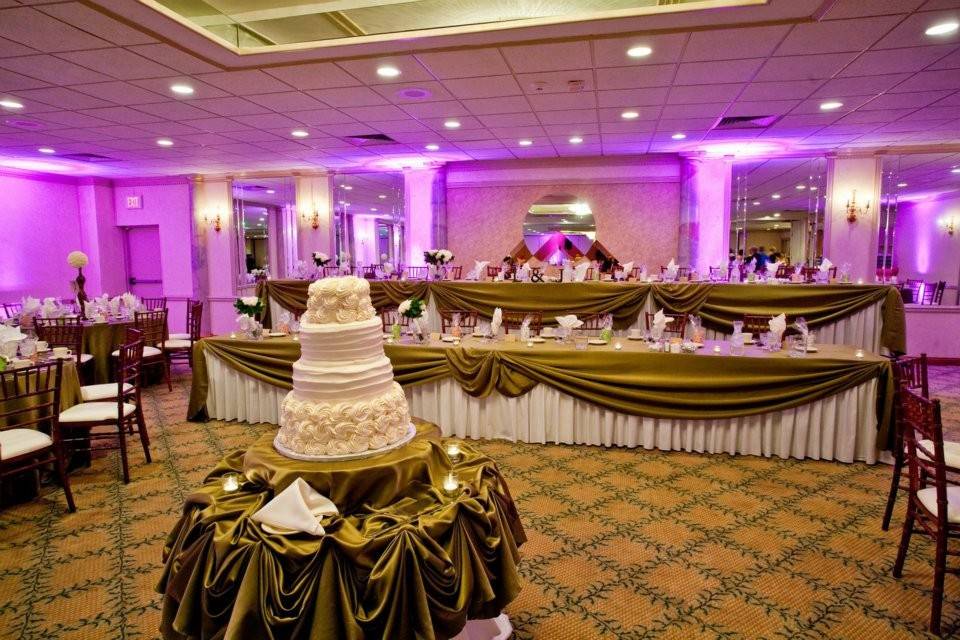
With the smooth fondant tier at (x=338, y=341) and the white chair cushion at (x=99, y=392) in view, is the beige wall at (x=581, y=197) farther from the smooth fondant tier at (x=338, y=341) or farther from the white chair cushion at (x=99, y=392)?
the smooth fondant tier at (x=338, y=341)

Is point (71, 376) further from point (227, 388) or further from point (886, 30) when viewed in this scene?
point (886, 30)

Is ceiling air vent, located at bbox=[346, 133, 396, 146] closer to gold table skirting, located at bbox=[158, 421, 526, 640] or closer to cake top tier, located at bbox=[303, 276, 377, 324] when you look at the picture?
cake top tier, located at bbox=[303, 276, 377, 324]

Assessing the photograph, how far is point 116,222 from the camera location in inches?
457

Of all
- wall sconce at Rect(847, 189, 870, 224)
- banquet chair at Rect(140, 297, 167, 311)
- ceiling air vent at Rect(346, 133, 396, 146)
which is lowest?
banquet chair at Rect(140, 297, 167, 311)

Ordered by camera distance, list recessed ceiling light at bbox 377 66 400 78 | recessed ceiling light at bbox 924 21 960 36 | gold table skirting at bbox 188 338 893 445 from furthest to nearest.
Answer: recessed ceiling light at bbox 377 66 400 78, gold table skirting at bbox 188 338 893 445, recessed ceiling light at bbox 924 21 960 36

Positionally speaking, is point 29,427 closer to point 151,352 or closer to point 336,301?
point 151,352

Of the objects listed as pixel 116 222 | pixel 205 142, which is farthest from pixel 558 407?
pixel 116 222

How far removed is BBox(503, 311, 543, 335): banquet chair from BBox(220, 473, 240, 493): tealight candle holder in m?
4.79

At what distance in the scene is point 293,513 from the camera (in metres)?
1.84

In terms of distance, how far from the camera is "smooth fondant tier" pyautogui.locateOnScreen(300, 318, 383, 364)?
2.12m

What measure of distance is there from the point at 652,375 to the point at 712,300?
2886 mm

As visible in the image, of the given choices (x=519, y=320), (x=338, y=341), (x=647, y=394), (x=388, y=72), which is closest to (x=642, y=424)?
(x=647, y=394)

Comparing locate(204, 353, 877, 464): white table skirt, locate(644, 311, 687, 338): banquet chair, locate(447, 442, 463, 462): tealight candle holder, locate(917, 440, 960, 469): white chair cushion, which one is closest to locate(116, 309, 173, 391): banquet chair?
locate(204, 353, 877, 464): white table skirt

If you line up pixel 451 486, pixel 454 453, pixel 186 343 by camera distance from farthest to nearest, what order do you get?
pixel 186 343, pixel 454 453, pixel 451 486
